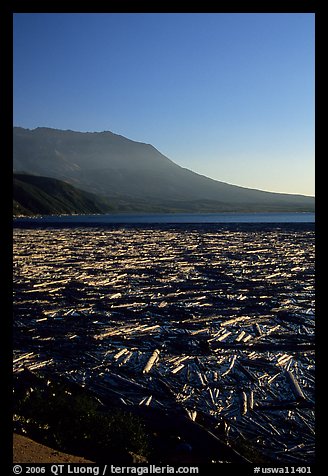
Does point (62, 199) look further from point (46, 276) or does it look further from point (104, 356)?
point (104, 356)

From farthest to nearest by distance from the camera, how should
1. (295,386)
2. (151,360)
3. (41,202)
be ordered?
(41,202) < (151,360) < (295,386)

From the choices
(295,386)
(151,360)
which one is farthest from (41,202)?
(295,386)

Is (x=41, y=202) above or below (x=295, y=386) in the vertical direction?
above

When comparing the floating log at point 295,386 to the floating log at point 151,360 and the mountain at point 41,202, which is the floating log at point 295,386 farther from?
the mountain at point 41,202

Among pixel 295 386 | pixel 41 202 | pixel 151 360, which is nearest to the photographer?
pixel 295 386

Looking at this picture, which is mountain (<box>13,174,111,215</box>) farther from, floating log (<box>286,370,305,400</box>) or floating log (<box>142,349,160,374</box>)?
floating log (<box>286,370,305,400</box>)

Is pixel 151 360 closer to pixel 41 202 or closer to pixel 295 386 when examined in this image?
pixel 295 386

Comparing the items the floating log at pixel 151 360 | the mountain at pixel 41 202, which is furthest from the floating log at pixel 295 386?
the mountain at pixel 41 202

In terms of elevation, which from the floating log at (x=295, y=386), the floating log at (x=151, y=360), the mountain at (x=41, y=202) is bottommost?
the floating log at (x=295, y=386)

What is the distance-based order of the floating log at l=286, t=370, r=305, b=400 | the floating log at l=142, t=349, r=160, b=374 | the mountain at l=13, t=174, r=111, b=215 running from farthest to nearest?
the mountain at l=13, t=174, r=111, b=215, the floating log at l=142, t=349, r=160, b=374, the floating log at l=286, t=370, r=305, b=400

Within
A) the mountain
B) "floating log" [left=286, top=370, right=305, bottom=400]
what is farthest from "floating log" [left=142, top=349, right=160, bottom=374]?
the mountain
